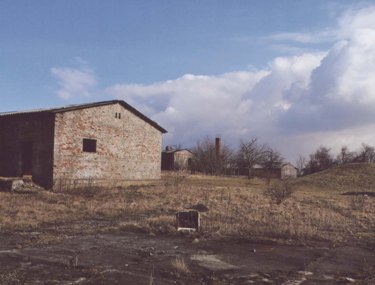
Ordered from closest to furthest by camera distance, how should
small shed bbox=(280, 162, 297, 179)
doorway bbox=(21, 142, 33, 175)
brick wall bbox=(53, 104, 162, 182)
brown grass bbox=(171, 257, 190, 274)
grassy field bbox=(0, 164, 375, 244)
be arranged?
brown grass bbox=(171, 257, 190, 274) < grassy field bbox=(0, 164, 375, 244) < brick wall bbox=(53, 104, 162, 182) < doorway bbox=(21, 142, 33, 175) < small shed bbox=(280, 162, 297, 179)

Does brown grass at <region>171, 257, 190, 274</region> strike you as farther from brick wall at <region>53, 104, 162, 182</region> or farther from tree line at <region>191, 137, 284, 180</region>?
tree line at <region>191, 137, 284, 180</region>

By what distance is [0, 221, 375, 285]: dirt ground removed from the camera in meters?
6.05

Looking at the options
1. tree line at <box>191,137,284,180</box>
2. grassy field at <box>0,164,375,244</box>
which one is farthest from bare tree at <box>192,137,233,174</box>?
grassy field at <box>0,164,375,244</box>

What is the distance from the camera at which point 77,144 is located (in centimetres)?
2066

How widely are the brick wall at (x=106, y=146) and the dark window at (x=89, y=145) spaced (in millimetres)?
243

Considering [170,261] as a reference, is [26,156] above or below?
above

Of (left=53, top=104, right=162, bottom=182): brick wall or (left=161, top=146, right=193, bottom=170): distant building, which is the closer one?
(left=53, top=104, right=162, bottom=182): brick wall

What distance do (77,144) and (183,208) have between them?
7.74 meters

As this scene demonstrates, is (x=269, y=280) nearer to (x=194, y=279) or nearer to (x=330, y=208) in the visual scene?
(x=194, y=279)

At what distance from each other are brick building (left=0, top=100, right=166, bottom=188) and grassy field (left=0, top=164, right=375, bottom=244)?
159 centimetres

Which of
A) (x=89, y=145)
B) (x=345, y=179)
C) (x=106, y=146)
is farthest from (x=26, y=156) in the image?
(x=345, y=179)

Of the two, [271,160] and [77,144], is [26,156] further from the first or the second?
[271,160]

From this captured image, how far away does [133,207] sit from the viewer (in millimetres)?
15062

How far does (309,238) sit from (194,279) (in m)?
4.53
